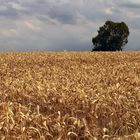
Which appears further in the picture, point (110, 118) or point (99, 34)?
point (99, 34)

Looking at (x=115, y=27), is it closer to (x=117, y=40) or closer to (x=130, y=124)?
(x=117, y=40)

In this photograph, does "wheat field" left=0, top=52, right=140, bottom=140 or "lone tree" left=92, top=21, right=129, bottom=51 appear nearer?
"wheat field" left=0, top=52, right=140, bottom=140

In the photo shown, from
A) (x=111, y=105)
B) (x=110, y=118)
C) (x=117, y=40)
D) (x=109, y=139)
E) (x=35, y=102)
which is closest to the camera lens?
(x=109, y=139)

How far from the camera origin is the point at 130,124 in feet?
29.6

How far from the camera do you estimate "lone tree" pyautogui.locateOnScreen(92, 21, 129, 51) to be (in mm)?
81900

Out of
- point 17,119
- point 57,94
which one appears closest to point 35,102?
point 57,94

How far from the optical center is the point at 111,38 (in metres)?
82.7

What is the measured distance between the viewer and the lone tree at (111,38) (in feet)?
269

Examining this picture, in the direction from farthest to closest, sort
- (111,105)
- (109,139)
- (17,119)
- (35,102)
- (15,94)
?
(15,94) → (35,102) → (111,105) → (17,119) → (109,139)

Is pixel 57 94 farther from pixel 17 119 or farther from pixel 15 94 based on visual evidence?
pixel 17 119

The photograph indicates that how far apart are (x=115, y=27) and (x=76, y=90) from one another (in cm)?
7208

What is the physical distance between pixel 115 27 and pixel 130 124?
75.6 metres

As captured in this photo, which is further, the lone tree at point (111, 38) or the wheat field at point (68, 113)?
the lone tree at point (111, 38)

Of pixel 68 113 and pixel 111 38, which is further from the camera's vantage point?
pixel 111 38
